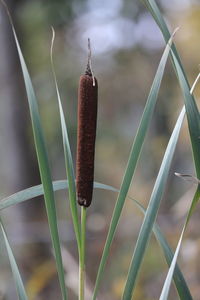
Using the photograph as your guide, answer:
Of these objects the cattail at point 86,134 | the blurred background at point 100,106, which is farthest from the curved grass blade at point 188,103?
the blurred background at point 100,106

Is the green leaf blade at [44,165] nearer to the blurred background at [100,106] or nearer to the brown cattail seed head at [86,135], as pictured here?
the brown cattail seed head at [86,135]

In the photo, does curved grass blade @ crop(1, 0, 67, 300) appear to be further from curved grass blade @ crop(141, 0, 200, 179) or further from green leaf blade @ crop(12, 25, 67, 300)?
curved grass blade @ crop(141, 0, 200, 179)

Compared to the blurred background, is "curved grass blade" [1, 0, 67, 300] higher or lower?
higher

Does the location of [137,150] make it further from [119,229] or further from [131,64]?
[131,64]

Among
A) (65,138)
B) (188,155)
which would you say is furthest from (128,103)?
(65,138)

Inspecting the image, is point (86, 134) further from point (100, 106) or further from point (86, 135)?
point (100, 106)

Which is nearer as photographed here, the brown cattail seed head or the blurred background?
the brown cattail seed head

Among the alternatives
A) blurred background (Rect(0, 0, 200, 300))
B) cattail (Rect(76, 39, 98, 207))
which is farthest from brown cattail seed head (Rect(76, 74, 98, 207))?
blurred background (Rect(0, 0, 200, 300))
